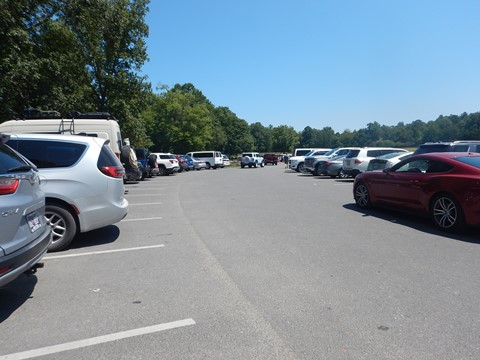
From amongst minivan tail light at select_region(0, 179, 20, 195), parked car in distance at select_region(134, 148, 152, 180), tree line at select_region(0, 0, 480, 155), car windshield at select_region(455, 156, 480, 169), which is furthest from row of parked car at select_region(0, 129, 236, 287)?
parked car in distance at select_region(134, 148, 152, 180)

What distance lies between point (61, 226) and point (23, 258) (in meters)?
2.52

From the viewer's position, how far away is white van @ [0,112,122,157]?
12.5 m

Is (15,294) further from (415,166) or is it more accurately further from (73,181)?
(415,166)

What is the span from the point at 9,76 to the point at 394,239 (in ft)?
55.9

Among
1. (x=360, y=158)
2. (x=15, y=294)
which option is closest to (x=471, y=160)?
(x=15, y=294)

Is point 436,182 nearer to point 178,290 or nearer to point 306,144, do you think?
point 178,290

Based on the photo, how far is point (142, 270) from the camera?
513cm

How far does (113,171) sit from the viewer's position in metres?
6.58

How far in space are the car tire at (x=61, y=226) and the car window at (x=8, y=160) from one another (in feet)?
6.37

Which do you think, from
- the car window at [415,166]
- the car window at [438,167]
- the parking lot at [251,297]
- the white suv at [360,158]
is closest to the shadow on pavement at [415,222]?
the parking lot at [251,297]

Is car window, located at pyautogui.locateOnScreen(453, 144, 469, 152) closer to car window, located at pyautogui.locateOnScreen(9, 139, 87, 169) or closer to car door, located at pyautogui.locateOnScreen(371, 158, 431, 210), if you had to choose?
car door, located at pyautogui.locateOnScreen(371, 158, 431, 210)

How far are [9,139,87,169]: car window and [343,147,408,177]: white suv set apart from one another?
16.2 metres

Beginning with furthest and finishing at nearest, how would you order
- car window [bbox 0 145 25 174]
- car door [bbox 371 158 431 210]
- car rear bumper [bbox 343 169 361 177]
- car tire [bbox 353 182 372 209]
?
car rear bumper [bbox 343 169 361 177], car tire [bbox 353 182 372 209], car door [bbox 371 158 431 210], car window [bbox 0 145 25 174]

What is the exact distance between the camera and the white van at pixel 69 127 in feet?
41.0
